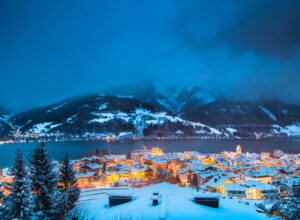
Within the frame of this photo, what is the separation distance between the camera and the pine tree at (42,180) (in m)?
8.29

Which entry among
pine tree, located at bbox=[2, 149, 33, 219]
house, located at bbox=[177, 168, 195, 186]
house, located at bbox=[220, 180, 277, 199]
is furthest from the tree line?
house, located at bbox=[177, 168, 195, 186]

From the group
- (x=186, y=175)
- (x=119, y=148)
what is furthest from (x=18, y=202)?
(x=119, y=148)

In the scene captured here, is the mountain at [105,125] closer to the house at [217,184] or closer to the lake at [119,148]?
the lake at [119,148]

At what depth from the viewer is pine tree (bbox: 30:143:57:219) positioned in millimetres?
8289

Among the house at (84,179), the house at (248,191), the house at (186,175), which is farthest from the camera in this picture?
the house at (186,175)

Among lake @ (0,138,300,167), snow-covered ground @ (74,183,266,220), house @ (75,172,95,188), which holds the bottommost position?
lake @ (0,138,300,167)

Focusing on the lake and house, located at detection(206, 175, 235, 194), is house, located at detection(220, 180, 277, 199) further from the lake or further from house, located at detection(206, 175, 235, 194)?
the lake

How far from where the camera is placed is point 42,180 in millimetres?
8766

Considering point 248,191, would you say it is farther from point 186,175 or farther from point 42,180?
point 42,180

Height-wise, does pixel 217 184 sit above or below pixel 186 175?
above

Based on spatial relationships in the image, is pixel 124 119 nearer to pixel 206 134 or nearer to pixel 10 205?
pixel 206 134

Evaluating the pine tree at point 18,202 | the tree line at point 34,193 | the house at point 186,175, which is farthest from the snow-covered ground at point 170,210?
the house at point 186,175

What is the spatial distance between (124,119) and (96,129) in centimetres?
2741

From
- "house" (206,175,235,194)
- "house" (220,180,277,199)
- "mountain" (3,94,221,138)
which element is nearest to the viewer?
"house" (220,180,277,199)
